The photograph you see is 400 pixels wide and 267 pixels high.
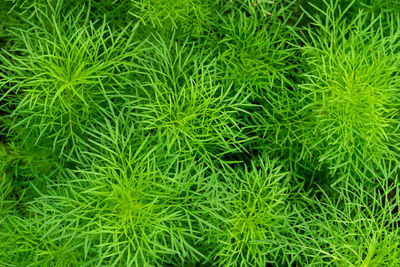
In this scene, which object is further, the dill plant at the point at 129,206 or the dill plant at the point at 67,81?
the dill plant at the point at 67,81

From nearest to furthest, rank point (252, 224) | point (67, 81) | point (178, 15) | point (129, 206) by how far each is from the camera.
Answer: point (129, 206) → point (67, 81) → point (252, 224) → point (178, 15)

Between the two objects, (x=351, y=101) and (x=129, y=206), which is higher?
(x=351, y=101)

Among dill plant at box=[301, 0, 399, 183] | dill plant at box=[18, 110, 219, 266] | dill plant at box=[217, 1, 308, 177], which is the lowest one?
dill plant at box=[18, 110, 219, 266]

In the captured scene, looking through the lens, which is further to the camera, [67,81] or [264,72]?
[264,72]

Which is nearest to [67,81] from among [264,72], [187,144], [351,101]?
[187,144]

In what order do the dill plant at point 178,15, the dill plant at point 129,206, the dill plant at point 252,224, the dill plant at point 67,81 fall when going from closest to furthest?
the dill plant at point 129,206 → the dill plant at point 67,81 → the dill plant at point 252,224 → the dill plant at point 178,15

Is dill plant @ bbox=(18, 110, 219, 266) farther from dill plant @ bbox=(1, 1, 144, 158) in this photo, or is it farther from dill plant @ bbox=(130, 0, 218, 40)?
dill plant @ bbox=(130, 0, 218, 40)

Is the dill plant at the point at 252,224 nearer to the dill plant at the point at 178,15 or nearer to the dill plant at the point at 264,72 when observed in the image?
the dill plant at the point at 264,72

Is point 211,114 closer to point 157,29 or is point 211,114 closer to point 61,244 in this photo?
point 157,29

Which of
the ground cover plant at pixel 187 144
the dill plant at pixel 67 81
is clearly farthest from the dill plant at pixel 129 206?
the dill plant at pixel 67 81

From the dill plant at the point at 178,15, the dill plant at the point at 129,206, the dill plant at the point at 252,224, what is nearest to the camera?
the dill plant at the point at 129,206

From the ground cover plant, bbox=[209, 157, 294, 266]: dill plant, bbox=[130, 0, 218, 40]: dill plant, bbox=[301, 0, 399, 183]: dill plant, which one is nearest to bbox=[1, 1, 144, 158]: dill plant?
the ground cover plant

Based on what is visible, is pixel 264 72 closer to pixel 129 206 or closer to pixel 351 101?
pixel 351 101

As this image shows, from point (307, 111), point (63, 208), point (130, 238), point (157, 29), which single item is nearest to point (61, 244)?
point (63, 208)
